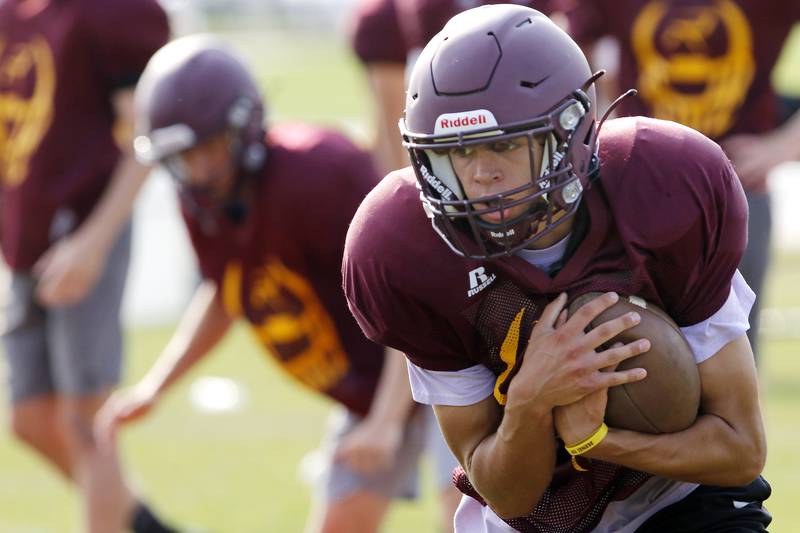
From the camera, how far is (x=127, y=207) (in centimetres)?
525

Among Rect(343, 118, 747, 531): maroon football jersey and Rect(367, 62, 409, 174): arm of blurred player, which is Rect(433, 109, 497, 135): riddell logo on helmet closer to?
Rect(343, 118, 747, 531): maroon football jersey

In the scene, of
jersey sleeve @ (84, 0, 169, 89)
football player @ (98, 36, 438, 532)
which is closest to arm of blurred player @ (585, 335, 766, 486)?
football player @ (98, 36, 438, 532)

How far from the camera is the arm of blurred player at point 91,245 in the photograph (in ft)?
16.9

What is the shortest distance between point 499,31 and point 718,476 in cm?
98

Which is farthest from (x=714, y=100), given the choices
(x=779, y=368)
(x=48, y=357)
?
(x=779, y=368)

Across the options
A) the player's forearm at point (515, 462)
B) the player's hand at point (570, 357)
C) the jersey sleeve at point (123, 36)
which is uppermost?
the player's hand at point (570, 357)

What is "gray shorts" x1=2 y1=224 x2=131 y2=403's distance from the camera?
213 inches

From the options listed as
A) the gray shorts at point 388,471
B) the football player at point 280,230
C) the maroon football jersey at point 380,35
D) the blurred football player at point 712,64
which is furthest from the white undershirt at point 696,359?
the maroon football jersey at point 380,35

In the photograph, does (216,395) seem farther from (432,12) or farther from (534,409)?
(534,409)

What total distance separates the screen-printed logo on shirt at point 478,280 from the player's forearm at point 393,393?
115cm

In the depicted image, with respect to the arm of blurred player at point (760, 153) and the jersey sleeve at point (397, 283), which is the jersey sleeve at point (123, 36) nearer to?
Answer: the arm of blurred player at point (760, 153)

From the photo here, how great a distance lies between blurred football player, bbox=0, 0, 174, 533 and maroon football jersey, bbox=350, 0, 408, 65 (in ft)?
3.03

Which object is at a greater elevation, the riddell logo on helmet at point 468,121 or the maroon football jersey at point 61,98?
the riddell logo on helmet at point 468,121

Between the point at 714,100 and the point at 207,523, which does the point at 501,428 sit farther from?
the point at 207,523
